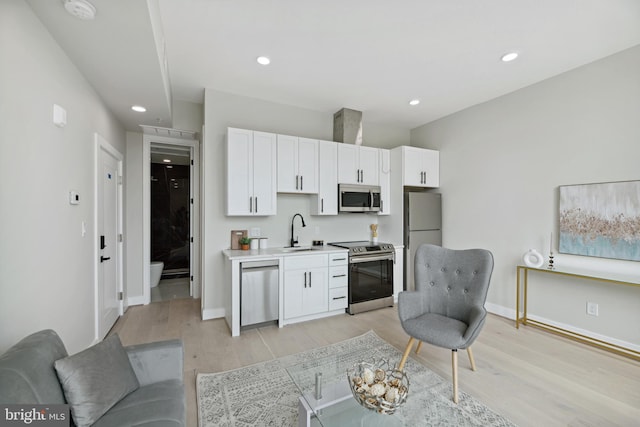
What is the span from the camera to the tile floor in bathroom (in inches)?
177

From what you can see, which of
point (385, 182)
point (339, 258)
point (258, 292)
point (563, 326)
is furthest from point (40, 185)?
point (563, 326)

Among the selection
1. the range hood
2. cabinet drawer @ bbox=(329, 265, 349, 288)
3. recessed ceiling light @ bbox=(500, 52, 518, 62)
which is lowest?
cabinet drawer @ bbox=(329, 265, 349, 288)

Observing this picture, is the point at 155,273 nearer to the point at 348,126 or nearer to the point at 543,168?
the point at 348,126

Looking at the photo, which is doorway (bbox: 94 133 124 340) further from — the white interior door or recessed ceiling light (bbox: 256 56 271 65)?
recessed ceiling light (bbox: 256 56 271 65)

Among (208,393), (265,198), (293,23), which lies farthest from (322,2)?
(208,393)

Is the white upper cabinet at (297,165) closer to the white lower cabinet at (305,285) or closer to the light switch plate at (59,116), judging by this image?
the white lower cabinet at (305,285)

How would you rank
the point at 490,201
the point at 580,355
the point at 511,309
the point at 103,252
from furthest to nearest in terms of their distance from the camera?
the point at 490,201, the point at 511,309, the point at 103,252, the point at 580,355

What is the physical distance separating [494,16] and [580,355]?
323 centimetres

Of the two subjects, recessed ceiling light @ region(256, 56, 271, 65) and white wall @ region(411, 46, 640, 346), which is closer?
white wall @ region(411, 46, 640, 346)

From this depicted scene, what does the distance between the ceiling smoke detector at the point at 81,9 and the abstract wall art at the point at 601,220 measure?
447 cm

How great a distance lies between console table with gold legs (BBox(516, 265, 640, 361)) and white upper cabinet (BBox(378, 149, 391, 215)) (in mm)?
1930

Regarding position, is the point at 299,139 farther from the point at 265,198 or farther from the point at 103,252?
the point at 103,252

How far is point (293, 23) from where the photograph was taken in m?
2.36

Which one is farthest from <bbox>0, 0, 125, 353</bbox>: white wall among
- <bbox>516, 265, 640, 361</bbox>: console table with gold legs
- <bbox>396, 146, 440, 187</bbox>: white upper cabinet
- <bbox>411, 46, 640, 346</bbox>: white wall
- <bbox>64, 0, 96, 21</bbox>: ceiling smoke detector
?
<bbox>411, 46, 640, 346</bbox>: white wall
